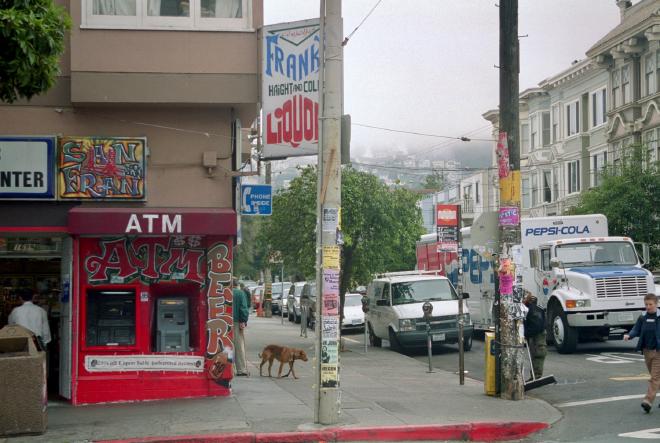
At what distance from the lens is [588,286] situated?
840 inches

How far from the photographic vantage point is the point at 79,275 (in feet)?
46.4

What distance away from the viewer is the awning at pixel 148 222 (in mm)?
13477

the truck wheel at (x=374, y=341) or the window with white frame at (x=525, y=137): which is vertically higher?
the window with white frame at (x=525, y=137)

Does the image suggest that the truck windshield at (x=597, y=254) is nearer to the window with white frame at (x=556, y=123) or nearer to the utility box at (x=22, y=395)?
Result: the utility box at (x=22, y=395)

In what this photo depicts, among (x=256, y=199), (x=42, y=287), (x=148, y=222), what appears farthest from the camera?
(x=42, y=287)

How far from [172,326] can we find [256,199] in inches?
97.5

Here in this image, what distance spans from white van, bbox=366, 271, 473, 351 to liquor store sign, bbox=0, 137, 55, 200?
12129 mm

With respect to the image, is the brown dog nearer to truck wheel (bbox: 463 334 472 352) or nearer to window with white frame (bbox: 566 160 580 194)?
truck wheel (bbox: 463 334 472 352)

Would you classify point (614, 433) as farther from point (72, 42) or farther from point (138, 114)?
point (72, 42)

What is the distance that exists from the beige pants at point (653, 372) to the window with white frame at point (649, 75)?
29364 mm

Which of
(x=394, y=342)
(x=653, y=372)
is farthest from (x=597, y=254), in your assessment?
(x=653, y=372)

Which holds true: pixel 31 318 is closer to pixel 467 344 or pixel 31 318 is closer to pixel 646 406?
pixel 646 406

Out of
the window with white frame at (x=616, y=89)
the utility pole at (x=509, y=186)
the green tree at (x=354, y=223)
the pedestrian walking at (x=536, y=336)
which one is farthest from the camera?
the window with white frame at (x=616, y=89)

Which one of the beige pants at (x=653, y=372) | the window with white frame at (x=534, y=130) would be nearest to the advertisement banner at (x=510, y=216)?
the beige pants at (x=653, y=372)
